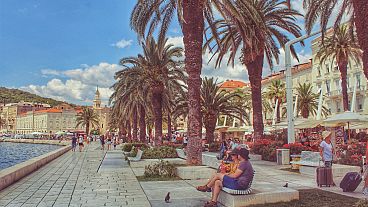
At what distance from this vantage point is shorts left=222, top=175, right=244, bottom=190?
287 inches

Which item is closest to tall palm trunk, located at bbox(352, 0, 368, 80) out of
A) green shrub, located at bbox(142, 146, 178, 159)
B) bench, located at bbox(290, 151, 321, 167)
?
bench, located at bbox(290, 151, 321, 167)

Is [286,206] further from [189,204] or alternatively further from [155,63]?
[155,63]

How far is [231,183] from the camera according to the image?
24.0ft

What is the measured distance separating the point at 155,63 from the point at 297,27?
1056cm

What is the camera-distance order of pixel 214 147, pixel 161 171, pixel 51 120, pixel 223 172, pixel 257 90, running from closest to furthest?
pixel 223 172 < pixel 161 171 < pixel 257 90 < pixel 214 147 < pixel 51 120

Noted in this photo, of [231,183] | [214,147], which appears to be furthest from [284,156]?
[214,147]

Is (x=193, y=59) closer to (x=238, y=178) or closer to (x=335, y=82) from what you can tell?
(x=238, y=178)

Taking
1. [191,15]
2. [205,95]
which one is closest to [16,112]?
[205,95]

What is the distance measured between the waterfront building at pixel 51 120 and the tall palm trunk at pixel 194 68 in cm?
15858

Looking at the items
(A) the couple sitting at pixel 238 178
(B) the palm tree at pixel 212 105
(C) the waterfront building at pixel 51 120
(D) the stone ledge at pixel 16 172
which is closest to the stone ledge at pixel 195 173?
(A) the couple sitting at pixel 238 178

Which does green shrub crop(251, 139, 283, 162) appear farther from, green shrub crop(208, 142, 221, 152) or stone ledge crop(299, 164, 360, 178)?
green shrub crop(208, 142, 221, 152)

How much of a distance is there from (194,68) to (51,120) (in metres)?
162

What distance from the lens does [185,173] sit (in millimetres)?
12039

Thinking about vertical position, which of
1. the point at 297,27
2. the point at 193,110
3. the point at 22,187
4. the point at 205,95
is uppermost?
the point at 297,27
